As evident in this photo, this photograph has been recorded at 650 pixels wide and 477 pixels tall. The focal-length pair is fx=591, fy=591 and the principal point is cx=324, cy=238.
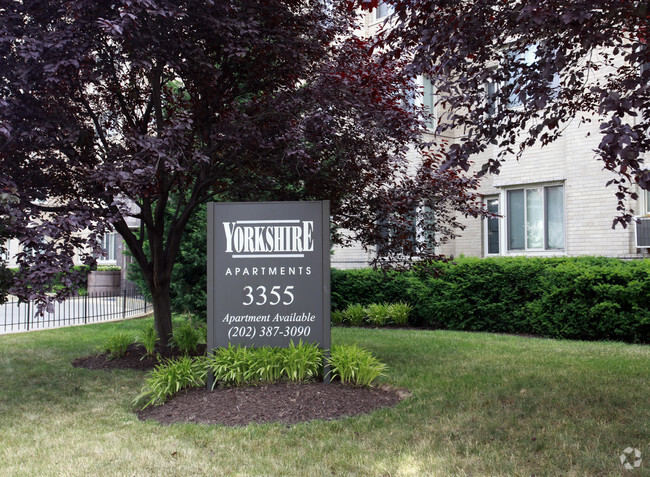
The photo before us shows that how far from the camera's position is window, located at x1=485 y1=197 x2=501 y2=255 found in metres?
14.6

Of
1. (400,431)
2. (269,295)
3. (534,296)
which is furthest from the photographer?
(534,296)

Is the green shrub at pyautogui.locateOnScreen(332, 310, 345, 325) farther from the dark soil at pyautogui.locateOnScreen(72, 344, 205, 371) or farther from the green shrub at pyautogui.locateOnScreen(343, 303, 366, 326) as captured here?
the dark soil at pyautogui.locateOnScreen(72, 344, 205, 371)

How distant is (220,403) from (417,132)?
412 cm

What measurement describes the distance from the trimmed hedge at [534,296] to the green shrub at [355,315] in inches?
26.1

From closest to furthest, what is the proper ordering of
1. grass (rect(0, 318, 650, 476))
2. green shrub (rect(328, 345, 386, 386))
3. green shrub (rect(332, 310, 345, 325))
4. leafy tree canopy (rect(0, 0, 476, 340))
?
grass (rect(0, 318, 650, 476)) < leafy tree canopy (rect(0, 0, 476, 340)) < green shrub (rect(328, 345, 386, 386)) < green shrub (rect(332, 310, 345, 325))

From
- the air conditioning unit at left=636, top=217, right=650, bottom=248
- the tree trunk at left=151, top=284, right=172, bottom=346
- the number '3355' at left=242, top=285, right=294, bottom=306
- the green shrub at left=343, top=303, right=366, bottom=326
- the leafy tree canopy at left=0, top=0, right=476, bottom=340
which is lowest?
the green shrub at left=343, top=303, right=366, bottom=326

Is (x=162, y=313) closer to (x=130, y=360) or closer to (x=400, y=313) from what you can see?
(x=130, y=360)

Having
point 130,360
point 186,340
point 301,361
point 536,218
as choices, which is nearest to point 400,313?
point 536,218

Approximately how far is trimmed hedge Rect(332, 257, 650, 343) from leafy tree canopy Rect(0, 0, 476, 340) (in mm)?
2053

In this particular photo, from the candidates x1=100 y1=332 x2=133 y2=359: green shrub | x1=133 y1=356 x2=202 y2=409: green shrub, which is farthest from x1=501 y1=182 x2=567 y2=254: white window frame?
x1=133 y1=356 x2=202 y2=409: green shrub

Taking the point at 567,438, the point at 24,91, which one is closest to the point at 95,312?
the point at 24,91

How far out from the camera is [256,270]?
6.85 m

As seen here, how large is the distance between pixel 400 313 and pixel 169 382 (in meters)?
7.90

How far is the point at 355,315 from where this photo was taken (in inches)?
552
